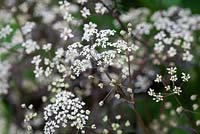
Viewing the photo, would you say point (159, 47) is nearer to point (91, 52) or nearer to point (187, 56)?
point (187, 56)

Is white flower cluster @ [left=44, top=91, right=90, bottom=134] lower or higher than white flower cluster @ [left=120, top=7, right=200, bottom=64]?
lower

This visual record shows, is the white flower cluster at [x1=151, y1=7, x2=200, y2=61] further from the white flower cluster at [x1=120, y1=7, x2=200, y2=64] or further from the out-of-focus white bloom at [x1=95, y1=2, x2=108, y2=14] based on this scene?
the out-of-focus white bloom at [x1=95, y1=2, x2=108, y2=14]

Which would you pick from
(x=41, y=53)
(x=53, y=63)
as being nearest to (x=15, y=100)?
(x=41, y=53)

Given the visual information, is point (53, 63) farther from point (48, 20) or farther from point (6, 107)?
point (6, 107)

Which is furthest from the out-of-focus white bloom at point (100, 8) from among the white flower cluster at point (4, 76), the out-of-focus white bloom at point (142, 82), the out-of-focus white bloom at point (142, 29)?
the white flower cluster at point (4, 76)

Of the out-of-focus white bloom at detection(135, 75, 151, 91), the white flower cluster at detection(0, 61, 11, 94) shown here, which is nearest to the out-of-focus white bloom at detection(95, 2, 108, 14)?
the out-of-focus white bloom at detection(135, 75, 151, 91)

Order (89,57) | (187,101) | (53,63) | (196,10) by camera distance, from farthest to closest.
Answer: (196,10) → (187,101) → (53,63) → (89,57)

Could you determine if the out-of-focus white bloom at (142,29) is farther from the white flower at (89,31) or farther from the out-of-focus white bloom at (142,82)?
the white flower at (89,31)

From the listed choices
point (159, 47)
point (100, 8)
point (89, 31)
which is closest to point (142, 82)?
point (159, 47)
